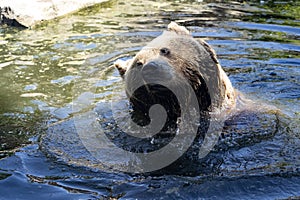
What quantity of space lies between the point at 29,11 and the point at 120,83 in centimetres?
396

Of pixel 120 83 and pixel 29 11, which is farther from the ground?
pixel 29 11

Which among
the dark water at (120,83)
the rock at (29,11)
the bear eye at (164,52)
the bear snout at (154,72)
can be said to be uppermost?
the bear eye at (164,52)

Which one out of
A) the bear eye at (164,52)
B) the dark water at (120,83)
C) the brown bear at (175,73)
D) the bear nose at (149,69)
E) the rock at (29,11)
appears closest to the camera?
the dark water at (120,83)

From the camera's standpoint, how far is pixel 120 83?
6.09 m

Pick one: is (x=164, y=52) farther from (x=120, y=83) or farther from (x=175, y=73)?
(x=120, y=83)

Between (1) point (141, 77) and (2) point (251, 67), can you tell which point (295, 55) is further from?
(1) point (141, 77)

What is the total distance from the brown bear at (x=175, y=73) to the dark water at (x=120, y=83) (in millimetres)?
623

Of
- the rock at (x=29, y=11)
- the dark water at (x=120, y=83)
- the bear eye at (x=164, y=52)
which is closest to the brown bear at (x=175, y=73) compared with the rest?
the bear eye at (x=164, y=52)

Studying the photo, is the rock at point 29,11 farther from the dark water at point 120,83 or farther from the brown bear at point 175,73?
the brown bear at point 175,73

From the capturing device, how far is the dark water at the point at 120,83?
11.4ft

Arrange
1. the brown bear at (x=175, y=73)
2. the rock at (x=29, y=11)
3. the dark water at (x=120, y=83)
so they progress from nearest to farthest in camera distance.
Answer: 1. the dark water at (x=120, y=83)
2. the brown bear at (x=175, y=73)
3. the rock at (x=29, y=11)

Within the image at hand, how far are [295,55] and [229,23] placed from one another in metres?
2.16

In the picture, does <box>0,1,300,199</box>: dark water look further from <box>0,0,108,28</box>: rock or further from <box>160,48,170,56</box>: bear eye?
<box>160,48,170,56</box>: bear eye

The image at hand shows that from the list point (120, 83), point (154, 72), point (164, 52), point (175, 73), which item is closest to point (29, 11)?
point (120, 83)
